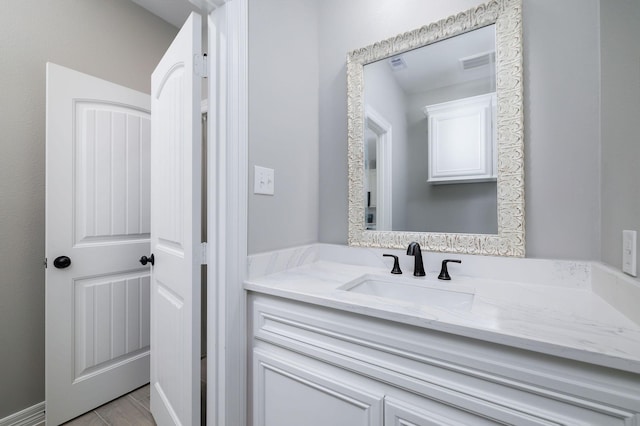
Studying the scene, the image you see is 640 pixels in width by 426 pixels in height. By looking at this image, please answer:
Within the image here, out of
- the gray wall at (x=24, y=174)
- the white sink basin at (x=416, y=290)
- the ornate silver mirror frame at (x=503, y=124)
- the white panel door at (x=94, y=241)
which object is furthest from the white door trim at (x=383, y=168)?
the gray wall at (x=24, y=174)

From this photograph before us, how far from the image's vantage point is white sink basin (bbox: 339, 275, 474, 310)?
0.98 meters

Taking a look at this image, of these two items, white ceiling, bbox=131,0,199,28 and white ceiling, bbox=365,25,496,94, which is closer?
white ceiling, bbox=365,25,496,94

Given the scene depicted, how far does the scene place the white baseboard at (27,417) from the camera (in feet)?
4.56

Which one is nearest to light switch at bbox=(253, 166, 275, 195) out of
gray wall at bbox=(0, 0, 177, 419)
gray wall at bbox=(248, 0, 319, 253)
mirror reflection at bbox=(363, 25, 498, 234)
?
gray wall at bbox=(248, 0, 319, 253)

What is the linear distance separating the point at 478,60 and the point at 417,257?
88cm

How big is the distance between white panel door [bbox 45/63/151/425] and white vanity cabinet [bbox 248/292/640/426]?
3.89 ft

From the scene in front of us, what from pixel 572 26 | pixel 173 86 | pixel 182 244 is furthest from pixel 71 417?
pixel 572 26

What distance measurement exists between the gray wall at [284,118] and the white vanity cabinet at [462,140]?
62 centimetres

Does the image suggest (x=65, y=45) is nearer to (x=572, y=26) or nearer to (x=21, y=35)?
(x=21, y=35)

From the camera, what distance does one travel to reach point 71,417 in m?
1.49

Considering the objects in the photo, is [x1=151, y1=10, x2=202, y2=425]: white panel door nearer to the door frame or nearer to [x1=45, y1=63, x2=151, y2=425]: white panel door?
the door frame

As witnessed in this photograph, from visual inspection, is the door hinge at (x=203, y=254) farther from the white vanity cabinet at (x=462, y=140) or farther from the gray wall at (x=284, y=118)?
the white vanity cabinet at (x=462, y=140)

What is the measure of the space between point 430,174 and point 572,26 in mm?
704

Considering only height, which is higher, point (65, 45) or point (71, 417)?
point (65, 45)
